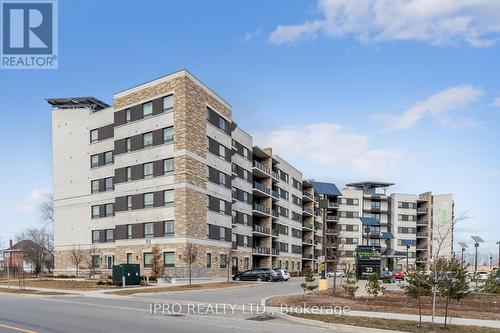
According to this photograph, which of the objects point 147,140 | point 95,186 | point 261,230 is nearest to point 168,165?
point 147,140

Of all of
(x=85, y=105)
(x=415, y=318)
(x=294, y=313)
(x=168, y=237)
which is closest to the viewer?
(x=415, y=318)

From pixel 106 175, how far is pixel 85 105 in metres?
12.2

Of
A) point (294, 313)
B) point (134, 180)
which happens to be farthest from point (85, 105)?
point (294, 313)

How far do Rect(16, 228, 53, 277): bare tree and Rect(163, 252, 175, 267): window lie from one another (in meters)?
29.2

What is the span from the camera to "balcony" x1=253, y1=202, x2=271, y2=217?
7019 cm

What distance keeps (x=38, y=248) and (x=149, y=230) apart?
45896 millimetres

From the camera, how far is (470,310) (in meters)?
18.6

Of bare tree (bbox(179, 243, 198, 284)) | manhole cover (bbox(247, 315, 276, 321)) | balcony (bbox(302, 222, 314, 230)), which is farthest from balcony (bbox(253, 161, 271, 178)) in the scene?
manhole cover (bbox(247, 315, 276, 321))

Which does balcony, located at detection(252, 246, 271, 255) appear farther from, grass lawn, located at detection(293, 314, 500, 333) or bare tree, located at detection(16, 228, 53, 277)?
grass lawn, located at detection(293, 314, 500, 333)

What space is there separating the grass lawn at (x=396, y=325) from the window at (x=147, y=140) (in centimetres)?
3870

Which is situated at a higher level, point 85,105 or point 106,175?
point 85,105

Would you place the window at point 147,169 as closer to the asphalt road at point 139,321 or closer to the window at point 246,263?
the window at point 246,263

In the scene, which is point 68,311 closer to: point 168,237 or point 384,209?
point 168,237

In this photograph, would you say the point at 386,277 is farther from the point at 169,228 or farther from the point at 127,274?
the point at 127,274
